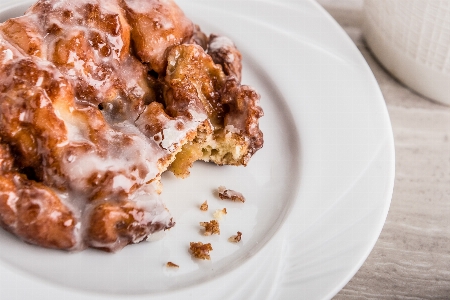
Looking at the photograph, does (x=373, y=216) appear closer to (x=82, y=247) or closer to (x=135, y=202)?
(x=135, y=202)

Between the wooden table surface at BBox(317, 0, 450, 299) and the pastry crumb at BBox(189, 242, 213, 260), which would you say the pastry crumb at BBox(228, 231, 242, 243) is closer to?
the pastry crumb at BBox(189, 242, 213, 260)

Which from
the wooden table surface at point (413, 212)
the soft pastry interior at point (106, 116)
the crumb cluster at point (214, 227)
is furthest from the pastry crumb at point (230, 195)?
the wooden table surface at point (413, 212)

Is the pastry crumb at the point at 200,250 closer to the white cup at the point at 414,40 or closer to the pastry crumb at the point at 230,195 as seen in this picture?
the pastry crumb at the point at 230,195

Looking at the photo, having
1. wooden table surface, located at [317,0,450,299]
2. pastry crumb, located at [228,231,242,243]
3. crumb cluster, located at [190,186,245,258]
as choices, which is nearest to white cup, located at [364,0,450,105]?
wooden table surface, located at [317,0,450,299]

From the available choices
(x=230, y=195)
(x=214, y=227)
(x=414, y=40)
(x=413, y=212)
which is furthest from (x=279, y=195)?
(x=414, y=40)

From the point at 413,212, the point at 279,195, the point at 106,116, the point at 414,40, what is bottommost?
the point at 413,212

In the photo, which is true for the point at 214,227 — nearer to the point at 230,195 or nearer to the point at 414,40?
the point at 230,195
